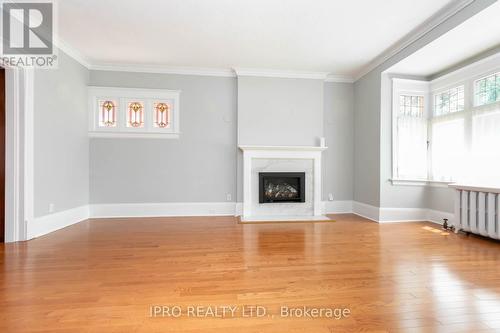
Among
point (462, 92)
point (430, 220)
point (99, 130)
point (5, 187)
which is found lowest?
point (430, 220)

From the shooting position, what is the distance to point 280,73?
4922 millimetres

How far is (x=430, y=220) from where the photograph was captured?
4.44m

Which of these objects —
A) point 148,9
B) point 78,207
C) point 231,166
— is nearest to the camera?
point 148,9

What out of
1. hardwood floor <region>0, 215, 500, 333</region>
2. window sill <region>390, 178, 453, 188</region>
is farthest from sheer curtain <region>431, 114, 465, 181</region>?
hardwood floor <region>0, 215, 500, 333</region>

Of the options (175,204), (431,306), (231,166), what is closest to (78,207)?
(175,204)

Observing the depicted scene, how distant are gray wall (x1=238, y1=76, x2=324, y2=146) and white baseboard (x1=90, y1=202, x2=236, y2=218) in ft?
4.51

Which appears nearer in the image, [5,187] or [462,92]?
[5,187]

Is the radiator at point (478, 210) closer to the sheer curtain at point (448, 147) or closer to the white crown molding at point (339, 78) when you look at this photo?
the sheer curtain at point (448, 147)

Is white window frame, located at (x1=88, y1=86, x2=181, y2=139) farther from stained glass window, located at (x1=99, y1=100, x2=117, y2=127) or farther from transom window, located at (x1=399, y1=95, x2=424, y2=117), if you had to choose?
transom window, located at (x1=399, y1=95, x2=424, y2=117)

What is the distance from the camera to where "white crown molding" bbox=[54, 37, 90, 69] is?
372cm

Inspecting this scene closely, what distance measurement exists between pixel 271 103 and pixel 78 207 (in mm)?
4016

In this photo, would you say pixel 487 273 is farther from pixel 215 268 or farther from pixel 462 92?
pixel 462 92

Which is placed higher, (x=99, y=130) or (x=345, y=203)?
(x=99, y=130)

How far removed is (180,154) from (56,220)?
2183mm
